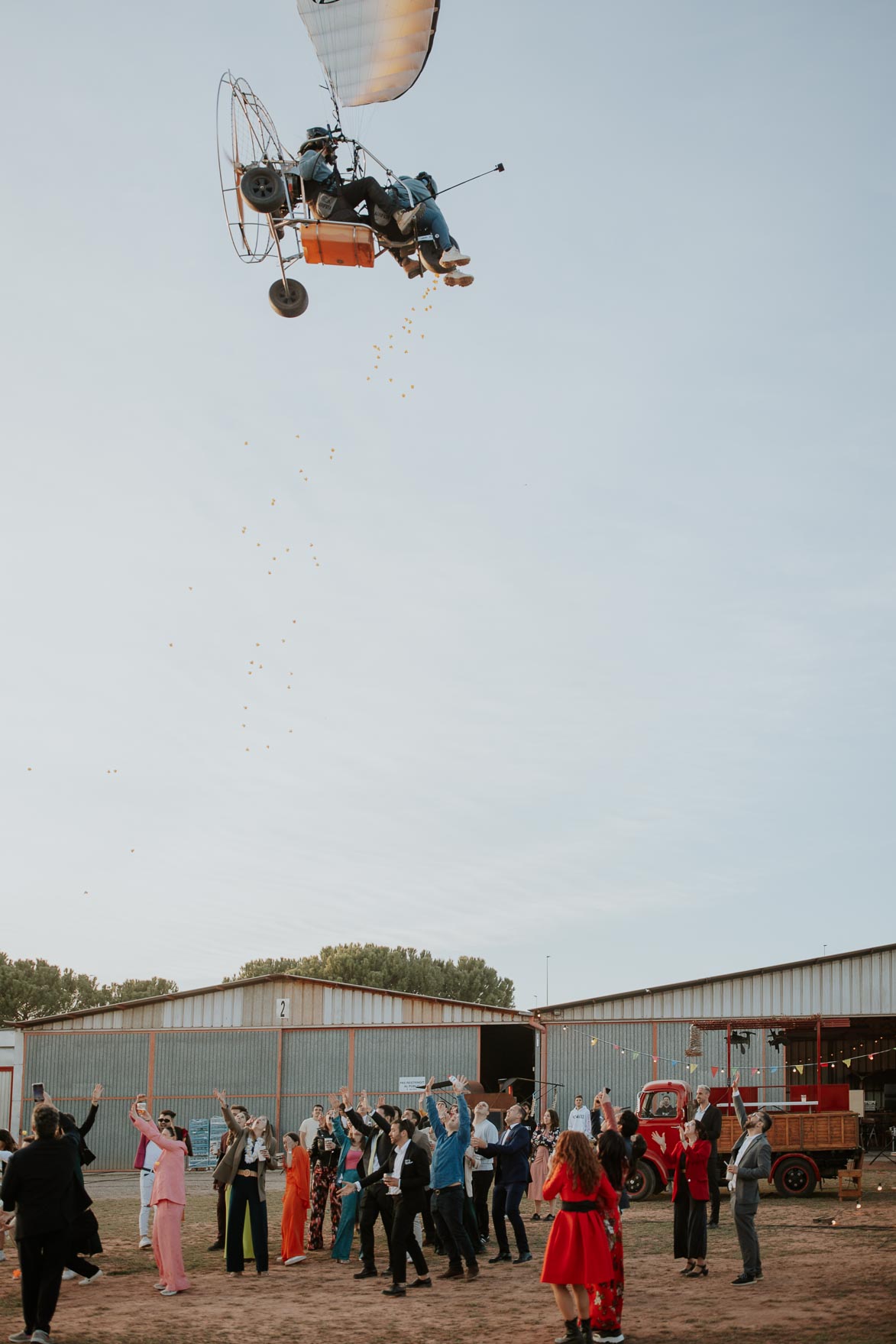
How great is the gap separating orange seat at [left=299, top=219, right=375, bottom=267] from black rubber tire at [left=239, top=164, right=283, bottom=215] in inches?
15.4

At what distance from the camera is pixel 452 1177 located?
39.4 ft

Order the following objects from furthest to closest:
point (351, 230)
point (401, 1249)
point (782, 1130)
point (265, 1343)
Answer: point (782, 1130), point (351, 230), point (401, 1249), point (265, 1343)

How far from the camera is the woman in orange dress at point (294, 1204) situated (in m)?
13.8

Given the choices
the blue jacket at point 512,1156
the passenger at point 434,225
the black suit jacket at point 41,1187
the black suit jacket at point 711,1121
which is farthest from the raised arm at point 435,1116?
the passenger at point 434,225

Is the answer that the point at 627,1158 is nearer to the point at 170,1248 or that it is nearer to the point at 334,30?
the point at 170,1248

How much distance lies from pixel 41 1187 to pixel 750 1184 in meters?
6.11

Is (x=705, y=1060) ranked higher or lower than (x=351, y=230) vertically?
lower

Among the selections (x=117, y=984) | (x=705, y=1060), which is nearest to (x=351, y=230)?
(x=705, y=1060)

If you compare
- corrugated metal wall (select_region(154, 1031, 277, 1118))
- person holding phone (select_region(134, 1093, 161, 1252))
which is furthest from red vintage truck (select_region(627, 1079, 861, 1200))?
corrugated metal wall (select_region(154, 1031, 277, 1118))

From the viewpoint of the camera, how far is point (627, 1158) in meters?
10.5

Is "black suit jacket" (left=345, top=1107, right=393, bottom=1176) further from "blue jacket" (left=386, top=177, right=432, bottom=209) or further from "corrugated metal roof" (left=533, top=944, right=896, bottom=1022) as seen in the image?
"corrugated metal roof" (left=533, top=944, right=896, bottom=1022)

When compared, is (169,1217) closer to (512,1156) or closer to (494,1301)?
(494,1301)

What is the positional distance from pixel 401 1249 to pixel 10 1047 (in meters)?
26.1

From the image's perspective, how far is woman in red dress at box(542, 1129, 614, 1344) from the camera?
8.84 metres
